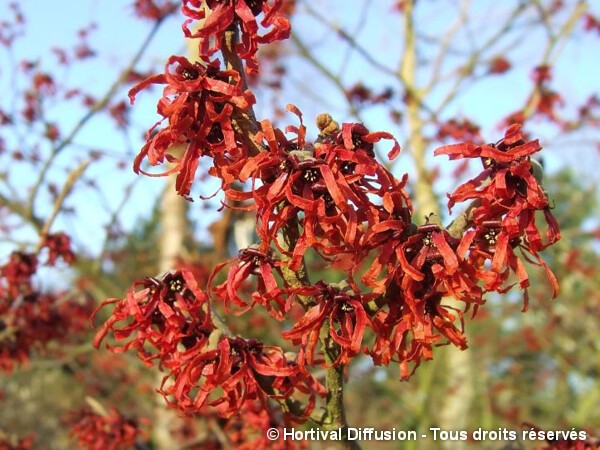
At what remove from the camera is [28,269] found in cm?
329

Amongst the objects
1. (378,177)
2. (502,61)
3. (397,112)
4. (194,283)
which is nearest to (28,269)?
(194,283)

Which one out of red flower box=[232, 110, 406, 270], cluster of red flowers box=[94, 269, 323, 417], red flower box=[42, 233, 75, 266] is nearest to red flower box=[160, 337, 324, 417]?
cluster of red flowers box=[94, 269, 323, 417]

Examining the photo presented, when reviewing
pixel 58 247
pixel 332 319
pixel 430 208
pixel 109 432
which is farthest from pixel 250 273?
pixel 430 208

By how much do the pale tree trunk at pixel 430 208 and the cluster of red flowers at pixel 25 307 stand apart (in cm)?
433

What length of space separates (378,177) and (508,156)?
286mm

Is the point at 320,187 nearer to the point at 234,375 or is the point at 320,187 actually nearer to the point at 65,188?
the point at 234,375

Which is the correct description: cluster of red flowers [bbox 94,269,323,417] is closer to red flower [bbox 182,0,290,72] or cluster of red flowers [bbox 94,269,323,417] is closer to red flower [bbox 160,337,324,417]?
red flower [bbox 160,337,324,417]

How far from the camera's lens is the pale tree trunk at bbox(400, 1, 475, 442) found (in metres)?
7.12

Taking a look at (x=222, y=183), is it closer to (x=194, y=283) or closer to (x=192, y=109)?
(x=192, y=109)

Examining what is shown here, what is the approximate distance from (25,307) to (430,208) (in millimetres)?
4793

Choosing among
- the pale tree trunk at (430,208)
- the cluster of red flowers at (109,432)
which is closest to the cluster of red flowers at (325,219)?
the cluster of red flowers at (109,432)

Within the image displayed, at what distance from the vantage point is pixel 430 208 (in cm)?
704

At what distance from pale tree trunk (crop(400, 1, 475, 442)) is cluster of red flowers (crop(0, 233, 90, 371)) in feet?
14.2

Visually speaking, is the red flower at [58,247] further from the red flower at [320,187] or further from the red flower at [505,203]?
the red flower at [505,203]
